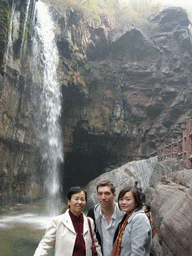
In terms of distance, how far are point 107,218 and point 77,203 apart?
0.44 metres

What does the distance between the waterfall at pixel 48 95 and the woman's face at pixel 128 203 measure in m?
12.7

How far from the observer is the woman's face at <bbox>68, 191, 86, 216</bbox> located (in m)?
2.21

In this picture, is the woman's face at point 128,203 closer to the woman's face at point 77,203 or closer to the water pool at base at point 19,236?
the woman's face at point 77,203

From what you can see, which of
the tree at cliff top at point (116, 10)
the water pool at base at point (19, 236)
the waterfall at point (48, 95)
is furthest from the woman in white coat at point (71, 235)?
the tree at cliff top at point (116, 10)

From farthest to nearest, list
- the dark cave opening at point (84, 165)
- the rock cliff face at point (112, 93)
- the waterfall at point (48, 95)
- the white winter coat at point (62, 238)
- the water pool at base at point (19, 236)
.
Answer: the dark cave opening at point (84, 165)
the rock cliff face at point (112, 93)
the waterfall at point (48, 95)
the water pool at base at point (19, 236)
the white winter coat at point (62, 238)

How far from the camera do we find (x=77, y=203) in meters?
2.21

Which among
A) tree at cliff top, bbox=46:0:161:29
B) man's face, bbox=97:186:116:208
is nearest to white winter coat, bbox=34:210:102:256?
man's face, bbox=97:186:116:208

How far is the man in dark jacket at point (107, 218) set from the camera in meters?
2.30

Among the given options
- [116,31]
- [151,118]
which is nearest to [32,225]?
[151,118]

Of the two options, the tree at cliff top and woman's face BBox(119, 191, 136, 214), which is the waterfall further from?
woman's face BBox(119, 191, 136, 214)

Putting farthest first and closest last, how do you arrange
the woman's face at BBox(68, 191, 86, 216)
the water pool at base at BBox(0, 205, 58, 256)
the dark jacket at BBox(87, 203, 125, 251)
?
the water pool at base at BBox(0, 205, 58, 256)
the dark jacket at BBox(87, 203, 125, 251)
the woman's face at BBox(68, 191, 86, 216)

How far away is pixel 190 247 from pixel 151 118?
17.0 metres

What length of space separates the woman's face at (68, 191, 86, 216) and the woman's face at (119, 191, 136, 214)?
0.41 metres

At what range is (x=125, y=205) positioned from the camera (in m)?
2.25
